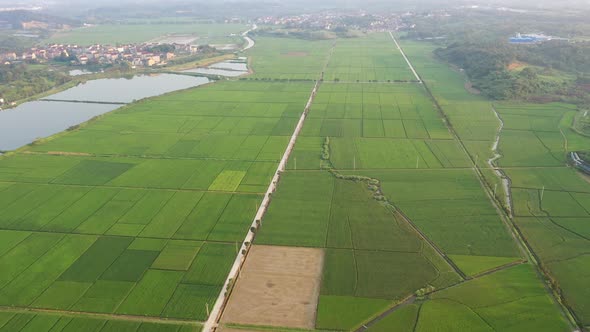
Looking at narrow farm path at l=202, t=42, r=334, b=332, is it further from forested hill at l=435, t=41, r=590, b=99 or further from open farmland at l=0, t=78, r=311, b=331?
forested hill at l=435, t=41, r=590, b=99

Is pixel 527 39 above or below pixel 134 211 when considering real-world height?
above

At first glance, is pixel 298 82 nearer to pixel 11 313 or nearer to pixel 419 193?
pixel 419 193

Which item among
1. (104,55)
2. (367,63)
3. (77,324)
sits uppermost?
(367,63)

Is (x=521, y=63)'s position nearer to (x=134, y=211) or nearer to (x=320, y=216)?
Result: (x=320, y=216)

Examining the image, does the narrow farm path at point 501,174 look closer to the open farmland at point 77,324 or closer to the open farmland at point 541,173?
the open farmland at point 541,173

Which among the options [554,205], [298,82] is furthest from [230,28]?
[554,205]

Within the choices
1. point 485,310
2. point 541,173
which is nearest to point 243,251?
point 485,310

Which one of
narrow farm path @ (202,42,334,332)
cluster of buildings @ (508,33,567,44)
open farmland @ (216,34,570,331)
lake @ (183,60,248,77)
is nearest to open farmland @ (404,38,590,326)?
open farmland @ (216,34,570,331)
